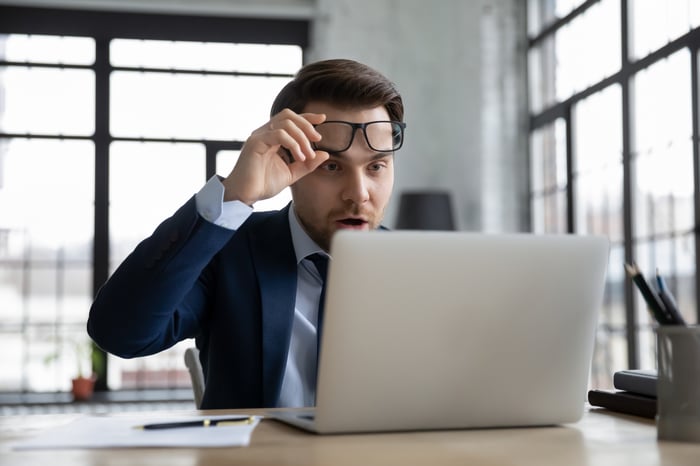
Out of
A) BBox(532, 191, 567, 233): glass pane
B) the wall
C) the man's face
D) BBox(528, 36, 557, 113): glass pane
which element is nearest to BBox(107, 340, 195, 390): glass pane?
the wall

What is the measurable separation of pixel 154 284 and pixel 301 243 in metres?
0.38

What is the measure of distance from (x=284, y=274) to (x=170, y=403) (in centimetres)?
462

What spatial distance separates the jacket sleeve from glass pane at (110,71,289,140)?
4899mm

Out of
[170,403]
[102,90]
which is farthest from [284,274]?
[102,90]

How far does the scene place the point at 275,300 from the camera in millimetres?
1672

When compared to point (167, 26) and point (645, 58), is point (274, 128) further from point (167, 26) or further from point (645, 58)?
point (167, 26)

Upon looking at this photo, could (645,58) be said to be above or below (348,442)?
above

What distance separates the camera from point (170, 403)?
6.07m

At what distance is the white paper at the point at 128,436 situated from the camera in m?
1.04

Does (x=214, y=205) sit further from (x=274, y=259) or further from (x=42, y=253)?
(x=42, y=253)

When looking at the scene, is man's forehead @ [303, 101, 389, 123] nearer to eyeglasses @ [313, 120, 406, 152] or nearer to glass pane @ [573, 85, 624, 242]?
eyeglasses @ [313, 120, 406, 152]

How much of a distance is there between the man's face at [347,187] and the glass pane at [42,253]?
4.80 m

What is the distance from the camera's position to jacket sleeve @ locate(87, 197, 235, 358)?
4.73ft

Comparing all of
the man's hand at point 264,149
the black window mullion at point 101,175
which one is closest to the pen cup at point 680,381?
the man's hand at point 264,149
